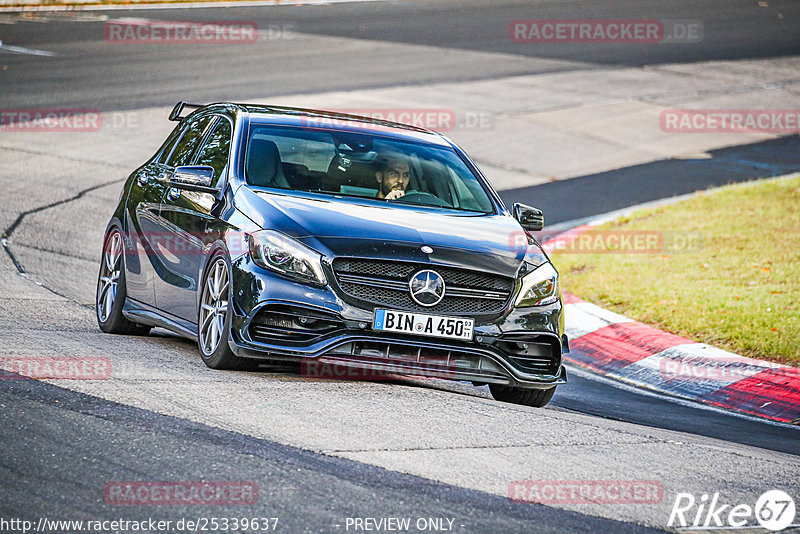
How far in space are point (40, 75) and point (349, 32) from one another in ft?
33.9

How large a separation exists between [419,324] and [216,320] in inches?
50.3

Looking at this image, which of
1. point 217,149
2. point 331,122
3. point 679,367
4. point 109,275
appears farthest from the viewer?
point 679,367

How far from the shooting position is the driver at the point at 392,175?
27.3 ft

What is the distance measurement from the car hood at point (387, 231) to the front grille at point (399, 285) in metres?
0.05

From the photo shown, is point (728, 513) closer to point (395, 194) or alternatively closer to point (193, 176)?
point (395, 194)

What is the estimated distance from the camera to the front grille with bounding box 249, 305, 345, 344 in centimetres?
709

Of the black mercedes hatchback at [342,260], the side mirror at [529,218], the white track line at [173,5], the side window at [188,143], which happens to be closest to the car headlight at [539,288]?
the black mercedes hatchback at [342,260]

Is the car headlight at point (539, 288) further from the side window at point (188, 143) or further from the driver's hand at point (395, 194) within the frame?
the side window at point (188, 143)

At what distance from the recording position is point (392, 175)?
843 cm

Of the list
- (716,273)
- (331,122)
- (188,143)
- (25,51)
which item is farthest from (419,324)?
(25,51)

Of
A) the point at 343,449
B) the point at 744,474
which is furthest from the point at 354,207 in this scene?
the point at 744,474

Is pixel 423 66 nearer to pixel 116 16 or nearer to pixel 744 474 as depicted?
pixel 116 16

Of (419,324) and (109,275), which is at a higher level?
(419,324)

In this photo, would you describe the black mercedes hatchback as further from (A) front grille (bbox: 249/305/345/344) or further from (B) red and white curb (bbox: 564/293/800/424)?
(B) red and white curb (bbox: 564/293/800/424)
